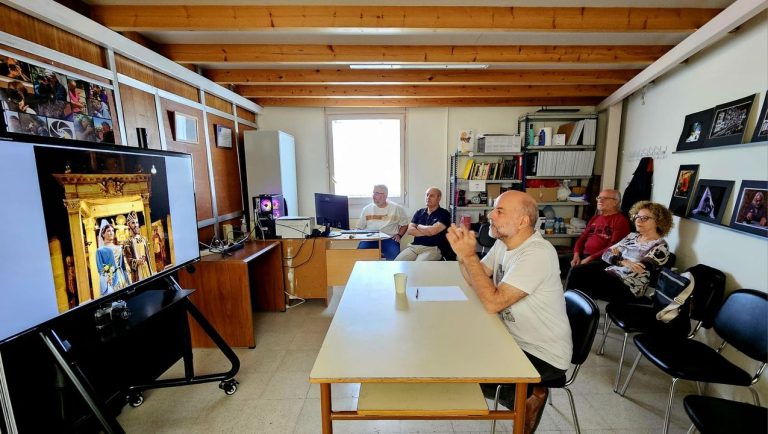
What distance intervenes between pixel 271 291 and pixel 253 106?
2.45 m

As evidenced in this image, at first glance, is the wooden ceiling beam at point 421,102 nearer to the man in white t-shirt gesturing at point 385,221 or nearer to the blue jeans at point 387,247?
the man in white t-shirt gesturing at point 385,221

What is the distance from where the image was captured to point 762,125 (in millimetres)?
1697

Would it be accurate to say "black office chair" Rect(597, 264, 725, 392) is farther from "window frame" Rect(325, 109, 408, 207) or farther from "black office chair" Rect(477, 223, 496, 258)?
"window frame" Rect(325, 109, 408, 207)

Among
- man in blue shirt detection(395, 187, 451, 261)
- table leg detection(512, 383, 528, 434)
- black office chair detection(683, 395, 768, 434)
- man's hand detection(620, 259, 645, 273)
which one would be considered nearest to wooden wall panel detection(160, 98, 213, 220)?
man in blue shirt detection(395, 187, 451, 261)

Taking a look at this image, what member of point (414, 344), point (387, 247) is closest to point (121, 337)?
point (414, 344)

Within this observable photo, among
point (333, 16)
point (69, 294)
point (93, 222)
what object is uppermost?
point (333, 16)

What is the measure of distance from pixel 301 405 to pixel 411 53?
2.75 meters

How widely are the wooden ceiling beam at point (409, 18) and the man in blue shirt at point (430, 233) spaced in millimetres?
1750

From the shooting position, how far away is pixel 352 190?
4492mm

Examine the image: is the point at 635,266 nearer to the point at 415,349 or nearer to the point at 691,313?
the point at 691,313

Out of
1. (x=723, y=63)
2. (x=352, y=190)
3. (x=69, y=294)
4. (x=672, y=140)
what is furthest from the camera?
(x=352, y=190)

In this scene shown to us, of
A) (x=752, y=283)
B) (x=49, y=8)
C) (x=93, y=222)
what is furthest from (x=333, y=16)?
(x=752, y=283)

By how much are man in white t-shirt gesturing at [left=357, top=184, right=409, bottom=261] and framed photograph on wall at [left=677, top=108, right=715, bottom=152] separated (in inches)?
100

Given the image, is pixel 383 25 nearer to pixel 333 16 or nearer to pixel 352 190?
pixel 333 16
